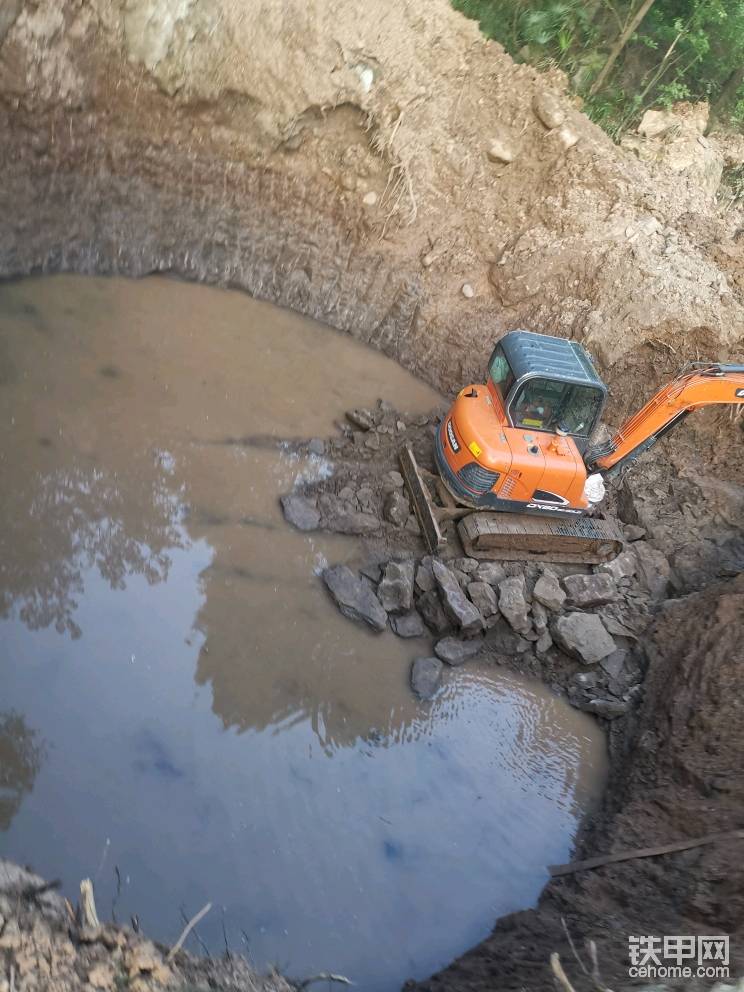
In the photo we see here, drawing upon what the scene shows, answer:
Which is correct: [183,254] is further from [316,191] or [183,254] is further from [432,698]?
[432,698]

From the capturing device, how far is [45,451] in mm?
7586

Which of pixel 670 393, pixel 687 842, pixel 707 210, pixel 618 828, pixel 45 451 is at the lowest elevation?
pixel 45 451

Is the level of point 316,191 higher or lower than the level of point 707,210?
lower

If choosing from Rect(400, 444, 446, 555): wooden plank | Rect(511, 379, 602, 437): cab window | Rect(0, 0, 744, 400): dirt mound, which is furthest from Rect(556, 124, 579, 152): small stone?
Rect(400, 444, 446, 555): wooden plank

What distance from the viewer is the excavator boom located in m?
7.92

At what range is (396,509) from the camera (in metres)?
8.37

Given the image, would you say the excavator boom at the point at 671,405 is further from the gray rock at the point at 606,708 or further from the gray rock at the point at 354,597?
the gray rock at the point at 354,597

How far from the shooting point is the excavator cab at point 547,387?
25.4ft

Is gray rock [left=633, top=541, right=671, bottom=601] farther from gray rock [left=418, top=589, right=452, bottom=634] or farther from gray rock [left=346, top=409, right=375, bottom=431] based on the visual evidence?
gray rock [left=346, top=409, right=375, bottom=431]

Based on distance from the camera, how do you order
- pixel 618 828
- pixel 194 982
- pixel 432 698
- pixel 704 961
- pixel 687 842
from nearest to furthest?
pixel 194 982 → pixel 704 961 → pixel 687 842 → pixel 618 828 → pixel 432 698

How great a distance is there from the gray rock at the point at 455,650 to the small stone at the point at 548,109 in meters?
7.44

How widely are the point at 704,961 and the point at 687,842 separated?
1.28 meters

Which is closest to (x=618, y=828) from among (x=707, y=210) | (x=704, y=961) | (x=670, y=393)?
(x=704, y=961)

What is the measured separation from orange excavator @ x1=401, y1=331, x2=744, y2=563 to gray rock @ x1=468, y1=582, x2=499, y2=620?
496 mm
